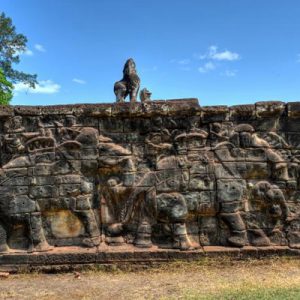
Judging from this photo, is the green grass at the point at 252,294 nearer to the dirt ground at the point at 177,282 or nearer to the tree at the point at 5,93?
the dirt ground at the point at 177,282

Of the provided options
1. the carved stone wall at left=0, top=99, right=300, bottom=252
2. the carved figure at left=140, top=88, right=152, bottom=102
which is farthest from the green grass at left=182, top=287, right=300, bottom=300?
the carved figure at left=140, top=88, right=152, bottom=102

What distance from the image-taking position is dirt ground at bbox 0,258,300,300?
5.32 meters

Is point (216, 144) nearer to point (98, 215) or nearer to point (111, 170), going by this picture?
point (111, 170)

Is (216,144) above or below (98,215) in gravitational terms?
above

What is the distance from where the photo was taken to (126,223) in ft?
22.4

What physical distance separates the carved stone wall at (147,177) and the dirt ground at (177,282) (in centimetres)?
46

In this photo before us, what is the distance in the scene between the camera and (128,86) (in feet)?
35.6

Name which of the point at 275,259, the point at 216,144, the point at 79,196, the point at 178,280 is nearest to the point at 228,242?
the point at 275,259

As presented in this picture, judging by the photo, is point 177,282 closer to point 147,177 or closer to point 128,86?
point 147,177

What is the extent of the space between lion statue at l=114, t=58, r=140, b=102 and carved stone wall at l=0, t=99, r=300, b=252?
3983 millimetres

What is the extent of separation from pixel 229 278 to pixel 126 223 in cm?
211

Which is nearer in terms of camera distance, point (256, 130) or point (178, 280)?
point (178, 280)

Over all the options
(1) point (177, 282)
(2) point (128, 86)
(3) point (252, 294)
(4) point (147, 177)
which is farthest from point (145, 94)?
(3) point (252, 294)

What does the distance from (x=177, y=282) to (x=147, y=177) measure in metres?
1.98
